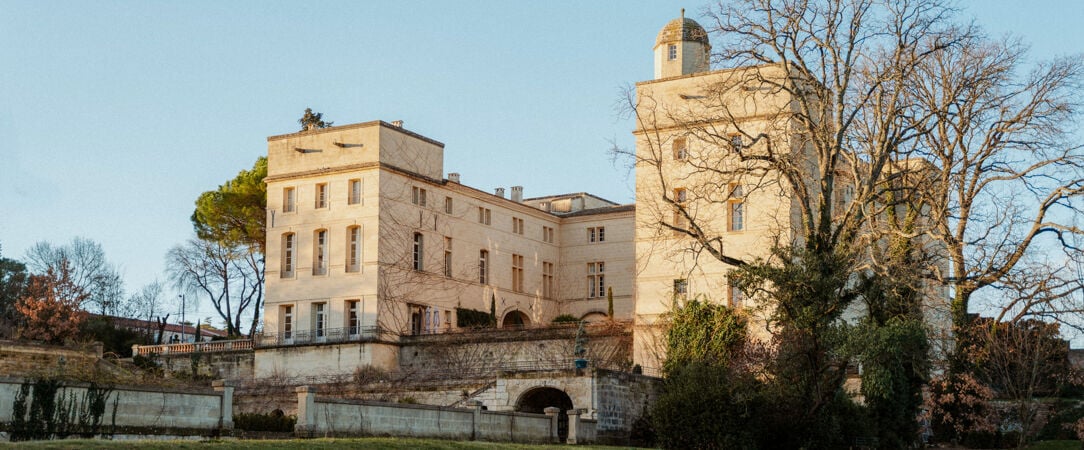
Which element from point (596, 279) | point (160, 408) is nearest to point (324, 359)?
point (596, 279)

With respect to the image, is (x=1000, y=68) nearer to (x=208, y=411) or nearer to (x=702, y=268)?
(x=702, y=268)

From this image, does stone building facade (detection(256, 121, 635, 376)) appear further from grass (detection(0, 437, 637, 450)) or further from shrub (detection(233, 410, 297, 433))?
grass (detection(0, 437, 637, 450))

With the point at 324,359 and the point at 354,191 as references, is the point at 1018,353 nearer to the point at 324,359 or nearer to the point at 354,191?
the point at 324,359

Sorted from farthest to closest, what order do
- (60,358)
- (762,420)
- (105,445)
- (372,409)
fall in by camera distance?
(60,358) < (762,420) < (372,409) < (105,445)

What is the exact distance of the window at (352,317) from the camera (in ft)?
149

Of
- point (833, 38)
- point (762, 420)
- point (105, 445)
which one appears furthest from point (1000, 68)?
point (105, 445)

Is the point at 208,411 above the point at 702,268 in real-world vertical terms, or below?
below

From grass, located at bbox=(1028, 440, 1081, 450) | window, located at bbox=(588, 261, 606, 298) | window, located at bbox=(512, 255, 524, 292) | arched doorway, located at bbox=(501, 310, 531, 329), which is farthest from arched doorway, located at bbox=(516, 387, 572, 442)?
window, located at bbox=(588, 261, 606, 298)

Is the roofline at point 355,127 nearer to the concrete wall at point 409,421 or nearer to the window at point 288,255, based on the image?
the window at point 288,255

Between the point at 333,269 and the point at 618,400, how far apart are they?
604 inches

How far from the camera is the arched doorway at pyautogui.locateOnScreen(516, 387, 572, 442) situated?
35.0m

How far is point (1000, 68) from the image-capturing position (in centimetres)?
3219

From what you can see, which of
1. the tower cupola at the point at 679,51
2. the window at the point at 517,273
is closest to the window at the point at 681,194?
the tower cupola at the point at 679,51

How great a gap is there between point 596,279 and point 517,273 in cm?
351
